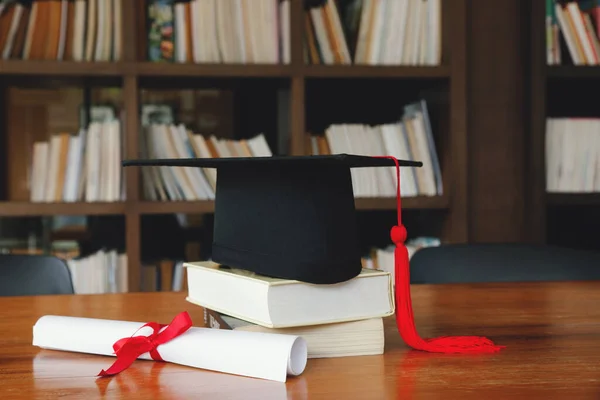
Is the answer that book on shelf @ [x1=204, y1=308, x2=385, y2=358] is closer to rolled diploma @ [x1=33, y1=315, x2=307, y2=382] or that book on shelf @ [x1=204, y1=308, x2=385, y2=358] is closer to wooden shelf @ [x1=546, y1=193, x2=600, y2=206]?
rolled diploma @ [x1=33, y1=315, x2=307, y2=382]

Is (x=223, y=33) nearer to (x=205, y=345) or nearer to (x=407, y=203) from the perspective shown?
(x=407, y=203)

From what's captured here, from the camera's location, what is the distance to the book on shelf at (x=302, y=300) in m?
0.73

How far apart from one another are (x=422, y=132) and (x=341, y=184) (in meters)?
1.78

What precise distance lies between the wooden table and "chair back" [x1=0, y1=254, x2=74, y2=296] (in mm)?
436

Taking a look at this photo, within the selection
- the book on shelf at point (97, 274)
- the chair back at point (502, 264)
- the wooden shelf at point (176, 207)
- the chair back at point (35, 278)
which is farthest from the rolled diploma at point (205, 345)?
the book on shelf at point (97, 274)

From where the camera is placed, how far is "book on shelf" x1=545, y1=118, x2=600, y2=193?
2537mm

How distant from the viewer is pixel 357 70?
238cm

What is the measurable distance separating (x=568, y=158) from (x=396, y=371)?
2061mm

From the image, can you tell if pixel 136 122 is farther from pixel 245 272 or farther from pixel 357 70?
pixel 245 272

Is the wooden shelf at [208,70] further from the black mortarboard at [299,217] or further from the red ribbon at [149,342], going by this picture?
the red ribbon at [149,342]

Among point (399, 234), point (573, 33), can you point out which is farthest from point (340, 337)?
point (573, 33)

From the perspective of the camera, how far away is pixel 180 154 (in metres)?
2.43

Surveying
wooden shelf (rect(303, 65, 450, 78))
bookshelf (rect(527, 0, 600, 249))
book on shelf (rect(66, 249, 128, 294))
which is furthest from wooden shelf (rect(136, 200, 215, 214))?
bookshelf (rect(527, 0, 600, 249))

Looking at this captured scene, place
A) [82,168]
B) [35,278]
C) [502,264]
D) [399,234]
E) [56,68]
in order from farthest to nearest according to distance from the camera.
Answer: [82,168], [56,68], [502,264], [35,278], [399,234]
